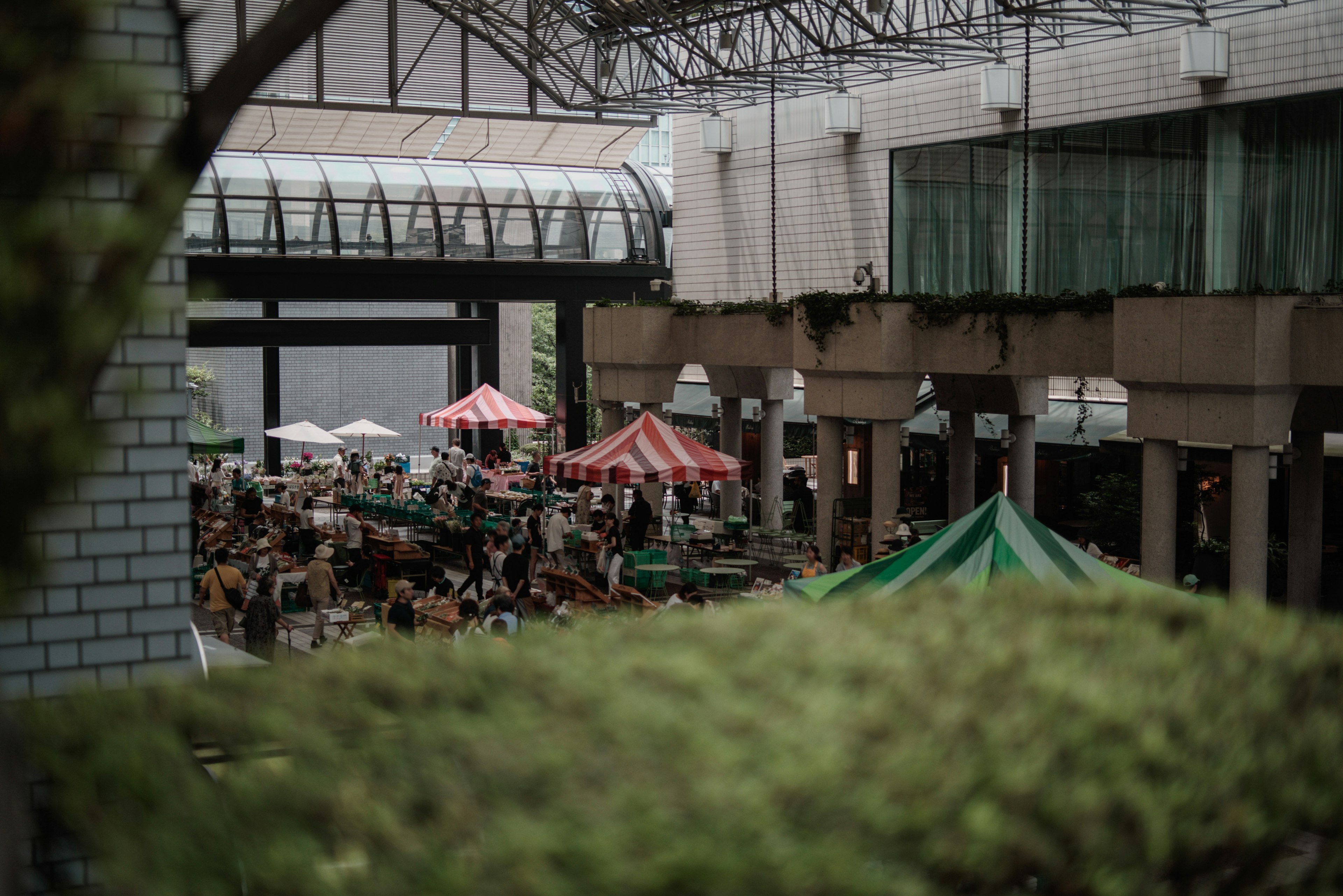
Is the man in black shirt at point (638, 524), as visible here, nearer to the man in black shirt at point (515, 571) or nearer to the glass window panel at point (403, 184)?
the man in black shirt at point (515, 571)

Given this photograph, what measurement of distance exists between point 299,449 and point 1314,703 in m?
46.9

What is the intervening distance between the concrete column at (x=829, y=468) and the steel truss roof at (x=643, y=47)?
6.77 metres

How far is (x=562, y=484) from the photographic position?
34750 millimetres

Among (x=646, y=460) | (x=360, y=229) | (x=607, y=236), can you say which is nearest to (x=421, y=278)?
(x=360, y=229)

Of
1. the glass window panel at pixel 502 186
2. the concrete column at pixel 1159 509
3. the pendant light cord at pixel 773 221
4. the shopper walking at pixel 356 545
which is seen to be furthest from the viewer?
the glass window panel at pixel 502 186

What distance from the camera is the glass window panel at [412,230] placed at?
108 ft

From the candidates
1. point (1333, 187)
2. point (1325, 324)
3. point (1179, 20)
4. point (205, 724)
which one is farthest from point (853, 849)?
point (1179, 20)

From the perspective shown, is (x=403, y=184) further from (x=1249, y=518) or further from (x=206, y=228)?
(x=1249, y=518)

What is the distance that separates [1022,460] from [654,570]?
25.8ft

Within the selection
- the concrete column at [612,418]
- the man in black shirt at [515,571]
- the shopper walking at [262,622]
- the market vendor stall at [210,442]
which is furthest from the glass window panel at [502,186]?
the shopper walking at [262,622]

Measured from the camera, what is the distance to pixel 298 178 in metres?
33.2

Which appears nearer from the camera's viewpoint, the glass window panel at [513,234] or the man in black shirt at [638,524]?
the man in black shirt at [638,524]

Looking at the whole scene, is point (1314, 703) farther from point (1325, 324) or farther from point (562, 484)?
point (562, 484)

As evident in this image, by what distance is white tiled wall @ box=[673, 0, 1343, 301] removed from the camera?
20953mm
